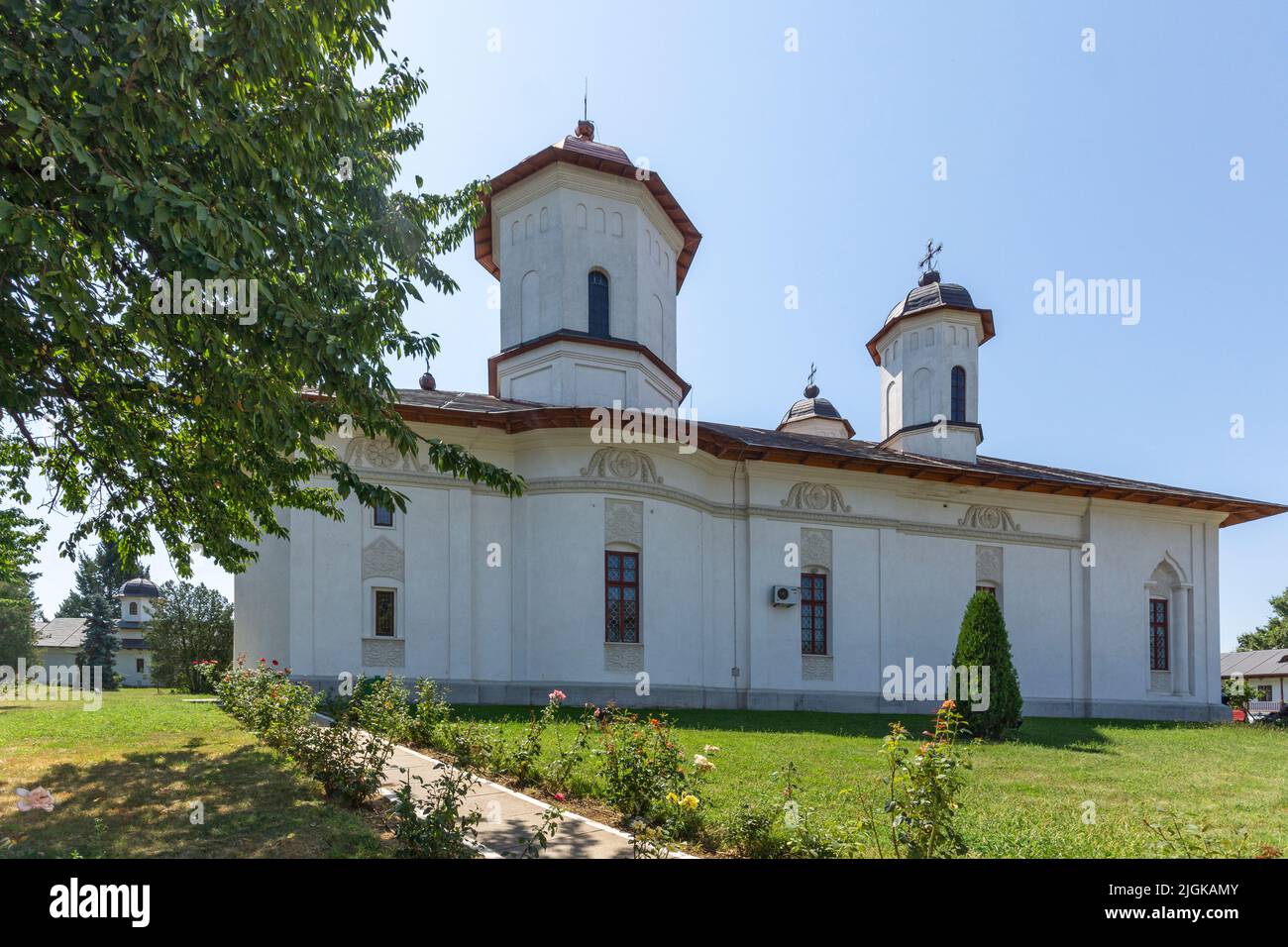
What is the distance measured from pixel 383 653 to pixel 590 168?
35.1ft

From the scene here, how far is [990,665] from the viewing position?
13469 mm

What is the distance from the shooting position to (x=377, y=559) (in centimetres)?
1452

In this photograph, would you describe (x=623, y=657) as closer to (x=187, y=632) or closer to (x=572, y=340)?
(x=572, y=340)

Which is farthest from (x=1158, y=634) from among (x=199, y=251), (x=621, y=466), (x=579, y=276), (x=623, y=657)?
(x=199, y=251)

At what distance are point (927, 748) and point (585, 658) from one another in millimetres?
10689

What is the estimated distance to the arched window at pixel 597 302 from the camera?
56.2 feet

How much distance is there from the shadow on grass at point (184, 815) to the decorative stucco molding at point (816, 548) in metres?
12.4

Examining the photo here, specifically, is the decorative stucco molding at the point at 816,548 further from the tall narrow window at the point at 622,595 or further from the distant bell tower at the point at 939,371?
the distant bell tower at the point at 939,371

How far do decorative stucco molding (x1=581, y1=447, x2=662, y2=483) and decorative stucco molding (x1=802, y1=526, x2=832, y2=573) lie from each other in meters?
4.10

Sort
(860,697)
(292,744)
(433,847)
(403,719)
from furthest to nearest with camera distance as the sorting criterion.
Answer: (860,697), (403,719), (292,744), (433,847)

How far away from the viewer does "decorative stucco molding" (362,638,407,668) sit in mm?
14195

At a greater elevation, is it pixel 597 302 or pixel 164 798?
pixel 597 302
